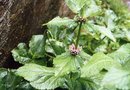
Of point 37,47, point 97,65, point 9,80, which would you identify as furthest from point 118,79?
point 37,47

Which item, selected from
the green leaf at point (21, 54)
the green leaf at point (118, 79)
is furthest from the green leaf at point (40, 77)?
the green leaf at point (118, 79)

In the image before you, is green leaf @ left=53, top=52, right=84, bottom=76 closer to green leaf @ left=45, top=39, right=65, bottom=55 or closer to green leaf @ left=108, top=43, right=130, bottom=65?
green leaf @ left=108, top=43, right=130, bottom=65

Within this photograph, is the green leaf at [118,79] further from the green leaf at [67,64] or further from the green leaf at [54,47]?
the green leaf at [54,47]

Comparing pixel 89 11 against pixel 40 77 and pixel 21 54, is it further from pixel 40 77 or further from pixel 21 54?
pixel 21 54

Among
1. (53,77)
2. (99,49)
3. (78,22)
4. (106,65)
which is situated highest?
(78,22)

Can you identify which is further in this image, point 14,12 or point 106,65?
point 14,12

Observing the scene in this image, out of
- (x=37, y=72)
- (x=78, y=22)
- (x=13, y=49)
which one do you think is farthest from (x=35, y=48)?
(x=78, y=22)

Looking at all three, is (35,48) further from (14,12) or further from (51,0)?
(51,0)
